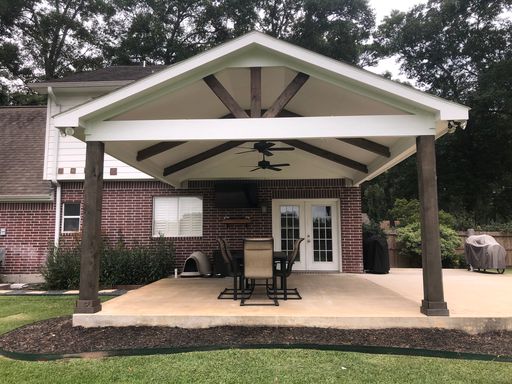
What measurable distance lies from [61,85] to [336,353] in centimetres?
953

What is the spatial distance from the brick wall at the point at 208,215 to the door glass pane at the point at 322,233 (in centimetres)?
34

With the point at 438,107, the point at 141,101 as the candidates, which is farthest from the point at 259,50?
the point at 438,107

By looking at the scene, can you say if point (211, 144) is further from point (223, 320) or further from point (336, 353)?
point (336, 353)

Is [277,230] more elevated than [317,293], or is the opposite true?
[277,230]

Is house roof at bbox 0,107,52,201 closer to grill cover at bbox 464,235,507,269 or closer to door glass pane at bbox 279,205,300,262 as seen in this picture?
door glass pane at bbox 279,205,300,262

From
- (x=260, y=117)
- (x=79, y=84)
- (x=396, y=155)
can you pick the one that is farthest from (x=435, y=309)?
(x=79, y=84)

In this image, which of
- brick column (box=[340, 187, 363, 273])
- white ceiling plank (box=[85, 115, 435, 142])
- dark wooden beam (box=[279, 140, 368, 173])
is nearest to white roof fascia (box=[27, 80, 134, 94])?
dark wooden beam (box=[279, 140, 368, 173])

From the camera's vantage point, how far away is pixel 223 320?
16.2ft

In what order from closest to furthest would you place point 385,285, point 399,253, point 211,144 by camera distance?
1. point 385,285
2. point 211,144
3. point 399,253

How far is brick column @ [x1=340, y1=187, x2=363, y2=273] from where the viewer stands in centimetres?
982

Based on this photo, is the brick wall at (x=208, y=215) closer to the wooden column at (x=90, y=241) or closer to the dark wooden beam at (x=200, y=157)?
the dark wooden beam at (x=200, y=157)

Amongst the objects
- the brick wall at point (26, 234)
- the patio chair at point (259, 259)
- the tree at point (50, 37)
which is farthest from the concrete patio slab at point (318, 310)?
the tree at point (50, 37)

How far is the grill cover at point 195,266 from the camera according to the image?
9.23m

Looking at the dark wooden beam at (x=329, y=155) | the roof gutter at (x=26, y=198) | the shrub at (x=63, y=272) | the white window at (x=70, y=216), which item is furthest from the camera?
the white window at (x=70, y=216)
